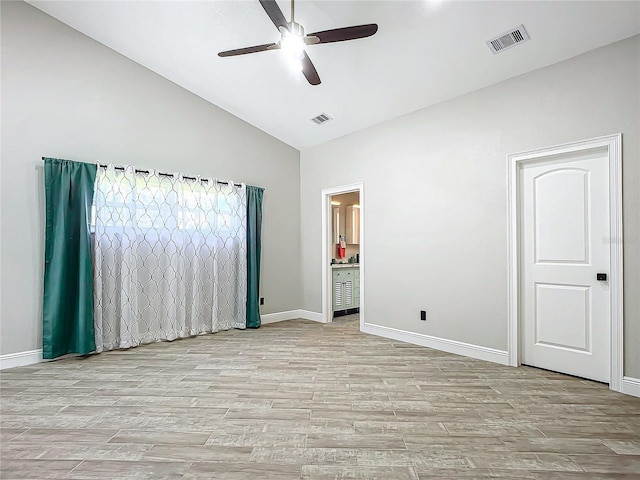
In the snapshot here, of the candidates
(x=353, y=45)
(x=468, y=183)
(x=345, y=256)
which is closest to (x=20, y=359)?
(x=353, y=45)

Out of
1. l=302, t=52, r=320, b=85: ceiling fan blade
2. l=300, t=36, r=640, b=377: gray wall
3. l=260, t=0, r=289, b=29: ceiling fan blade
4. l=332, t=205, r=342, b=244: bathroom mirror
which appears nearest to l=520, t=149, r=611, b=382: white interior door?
l=300, t=36, r=640, b=377: gray wall

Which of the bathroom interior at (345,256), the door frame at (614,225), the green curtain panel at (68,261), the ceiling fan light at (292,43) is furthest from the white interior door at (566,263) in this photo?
the green curtain panel at (68,261)

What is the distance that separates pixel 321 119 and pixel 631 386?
4369mm

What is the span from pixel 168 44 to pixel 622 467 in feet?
17.2

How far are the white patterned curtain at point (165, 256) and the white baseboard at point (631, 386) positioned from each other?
4268mm

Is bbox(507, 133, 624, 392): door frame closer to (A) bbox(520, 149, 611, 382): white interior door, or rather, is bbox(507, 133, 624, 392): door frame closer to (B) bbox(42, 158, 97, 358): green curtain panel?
(A) bbox(520, 149, 611, 382): white interior door

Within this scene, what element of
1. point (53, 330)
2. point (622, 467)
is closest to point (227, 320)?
point (53, 330)

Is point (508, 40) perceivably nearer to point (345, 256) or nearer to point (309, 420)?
point (309, 420)

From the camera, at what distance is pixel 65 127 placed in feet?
12.5

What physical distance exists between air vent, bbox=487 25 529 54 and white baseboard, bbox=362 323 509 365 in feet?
9.54

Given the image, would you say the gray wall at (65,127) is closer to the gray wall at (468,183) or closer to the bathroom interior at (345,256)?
the gray wall at (468,183)

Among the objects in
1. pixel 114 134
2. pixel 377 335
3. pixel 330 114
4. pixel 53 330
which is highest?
pixel 330 114

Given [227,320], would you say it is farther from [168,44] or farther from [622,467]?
[622,467]

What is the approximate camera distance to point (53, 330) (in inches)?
142
